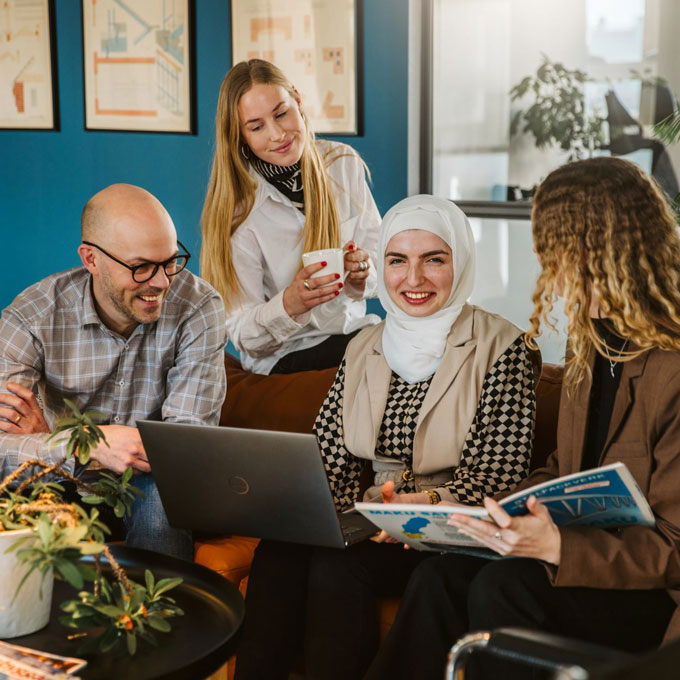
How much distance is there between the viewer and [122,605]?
4.78 ft

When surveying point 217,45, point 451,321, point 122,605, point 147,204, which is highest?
point 217,45

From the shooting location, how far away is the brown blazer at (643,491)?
5.42 ft

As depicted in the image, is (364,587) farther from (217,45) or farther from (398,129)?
(217,45)

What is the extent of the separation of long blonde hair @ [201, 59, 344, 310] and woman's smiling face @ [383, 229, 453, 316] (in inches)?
29.3

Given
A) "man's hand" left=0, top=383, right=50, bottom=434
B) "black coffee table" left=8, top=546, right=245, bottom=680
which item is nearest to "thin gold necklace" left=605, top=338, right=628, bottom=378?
"black coffee table" left=8, top=546, right=245, bottom=680

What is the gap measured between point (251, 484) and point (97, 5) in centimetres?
335

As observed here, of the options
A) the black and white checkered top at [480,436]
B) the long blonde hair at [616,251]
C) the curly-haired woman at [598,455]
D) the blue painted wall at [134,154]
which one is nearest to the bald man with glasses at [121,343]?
the black and white checkered top at [480,436]

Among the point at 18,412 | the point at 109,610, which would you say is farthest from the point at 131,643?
the point at 18,412

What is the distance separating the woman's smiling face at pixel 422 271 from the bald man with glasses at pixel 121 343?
52 cm

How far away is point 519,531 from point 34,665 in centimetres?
80

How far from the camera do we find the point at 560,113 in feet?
12.0

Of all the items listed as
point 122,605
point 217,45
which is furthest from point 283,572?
point 217,45

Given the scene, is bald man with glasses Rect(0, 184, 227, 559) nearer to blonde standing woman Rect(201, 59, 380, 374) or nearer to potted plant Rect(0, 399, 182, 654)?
blonde standing woman Rect(201, 59, 380, 374)

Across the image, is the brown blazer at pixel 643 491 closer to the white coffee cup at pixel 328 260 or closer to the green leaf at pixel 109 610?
the green leaf at pixel 109 610
